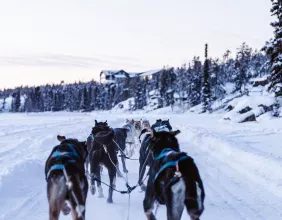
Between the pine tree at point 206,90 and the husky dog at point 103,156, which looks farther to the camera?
the pine tree at point 206,90

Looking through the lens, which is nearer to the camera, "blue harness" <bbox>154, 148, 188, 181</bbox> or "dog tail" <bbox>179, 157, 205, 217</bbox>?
"dog tail" <bbox>179, 157, 205, 217</bbox>

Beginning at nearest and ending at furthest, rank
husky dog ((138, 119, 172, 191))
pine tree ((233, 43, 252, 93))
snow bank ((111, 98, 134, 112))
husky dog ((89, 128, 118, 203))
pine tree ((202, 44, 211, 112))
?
1. husky dog ((138, 119, 172, 191))
2. husky dog ((89, 128, 118, 203))
3. pine tree ((202, 44, 211, 112))
4. pine tree ((233, 43, 252, 93))
5. snow bank ((111, 98, 134, 112))

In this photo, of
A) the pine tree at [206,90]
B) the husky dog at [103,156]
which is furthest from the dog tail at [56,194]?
the pine tree at [206,90]

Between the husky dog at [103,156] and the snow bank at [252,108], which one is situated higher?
the snow bank at [252,108]

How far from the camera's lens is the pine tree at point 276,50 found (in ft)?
91.3

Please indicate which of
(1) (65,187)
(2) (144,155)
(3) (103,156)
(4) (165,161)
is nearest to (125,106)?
(3) (103,156)

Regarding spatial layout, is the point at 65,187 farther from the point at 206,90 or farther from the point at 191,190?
the point at 206,90

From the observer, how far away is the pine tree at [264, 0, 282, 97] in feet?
91.3

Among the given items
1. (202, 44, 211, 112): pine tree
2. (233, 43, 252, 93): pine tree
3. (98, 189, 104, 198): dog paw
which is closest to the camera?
(98, 189, 104, 198): dog paw

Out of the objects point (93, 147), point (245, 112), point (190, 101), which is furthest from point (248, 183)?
point (190, 101)

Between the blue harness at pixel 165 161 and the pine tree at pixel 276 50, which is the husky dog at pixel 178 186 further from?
the pine tree at pixel 276 50

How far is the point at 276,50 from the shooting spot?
27.8 meters

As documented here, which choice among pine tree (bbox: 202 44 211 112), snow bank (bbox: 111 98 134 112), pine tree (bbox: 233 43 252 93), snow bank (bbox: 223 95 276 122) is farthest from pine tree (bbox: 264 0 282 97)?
snow bank (bbox: 111 98 134 112)

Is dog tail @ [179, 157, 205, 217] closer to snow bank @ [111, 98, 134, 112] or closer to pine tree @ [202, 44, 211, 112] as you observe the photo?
pine tree @ [202, 44, 211, 112]
